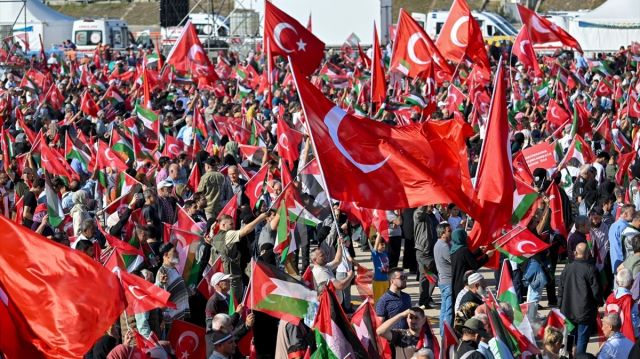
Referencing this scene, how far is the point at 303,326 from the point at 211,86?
56.3ft

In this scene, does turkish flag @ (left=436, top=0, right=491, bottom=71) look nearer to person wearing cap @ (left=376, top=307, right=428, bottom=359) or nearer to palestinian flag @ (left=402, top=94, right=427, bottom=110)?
palestinian flag @ (left=402, top=94, right=427, bottom=110)

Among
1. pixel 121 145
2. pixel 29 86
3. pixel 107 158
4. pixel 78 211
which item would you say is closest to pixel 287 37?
pixel 121 145

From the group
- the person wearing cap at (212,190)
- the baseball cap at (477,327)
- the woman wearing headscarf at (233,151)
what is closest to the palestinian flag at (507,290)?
the baseball cap at (477,327)

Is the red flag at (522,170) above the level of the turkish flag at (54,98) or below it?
above

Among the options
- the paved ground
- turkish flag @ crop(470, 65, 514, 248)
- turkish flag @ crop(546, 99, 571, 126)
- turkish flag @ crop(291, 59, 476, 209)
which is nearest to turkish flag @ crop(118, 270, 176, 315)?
turkish flag @ crop(291, 59, 476, 209)

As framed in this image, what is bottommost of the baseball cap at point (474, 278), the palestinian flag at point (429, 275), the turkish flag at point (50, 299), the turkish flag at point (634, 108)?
the palestinian flag at point (429, 275)

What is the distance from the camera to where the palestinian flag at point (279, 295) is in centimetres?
836

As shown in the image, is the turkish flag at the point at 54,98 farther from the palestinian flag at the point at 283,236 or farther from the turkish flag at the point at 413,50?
the palestinian flag at the point at 283,236

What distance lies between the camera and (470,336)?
776 cm

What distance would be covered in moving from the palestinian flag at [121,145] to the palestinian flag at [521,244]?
7692mm

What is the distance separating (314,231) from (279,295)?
630cm

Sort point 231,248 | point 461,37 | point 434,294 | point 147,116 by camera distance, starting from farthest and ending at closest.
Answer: point 461,37, point 147,116, point 434,294, point 231,248

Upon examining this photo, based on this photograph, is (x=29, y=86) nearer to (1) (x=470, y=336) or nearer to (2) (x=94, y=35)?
(2) (x=94, y=35)

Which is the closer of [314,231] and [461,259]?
[461,259]
